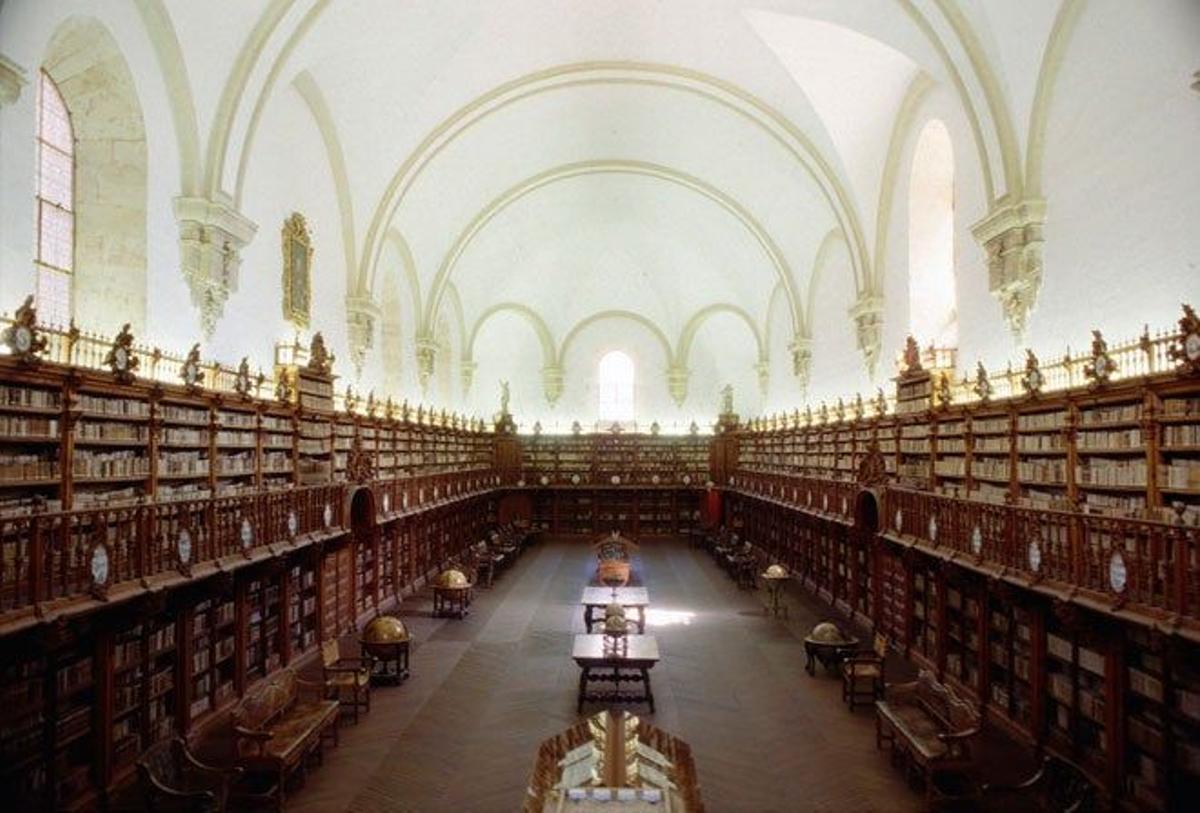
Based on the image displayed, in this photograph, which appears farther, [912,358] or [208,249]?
[912,358]

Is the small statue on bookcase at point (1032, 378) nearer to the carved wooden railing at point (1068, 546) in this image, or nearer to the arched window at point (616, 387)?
the carved wooden railing at point (1068, 546)

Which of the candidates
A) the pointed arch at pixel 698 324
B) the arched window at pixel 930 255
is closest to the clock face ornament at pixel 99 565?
the arched window at pixel 930 255

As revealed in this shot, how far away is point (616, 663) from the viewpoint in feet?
28.5

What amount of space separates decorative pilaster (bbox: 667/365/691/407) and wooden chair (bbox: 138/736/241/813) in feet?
74.0

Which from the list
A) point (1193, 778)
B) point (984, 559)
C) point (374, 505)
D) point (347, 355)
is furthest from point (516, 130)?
point (1193, 778)

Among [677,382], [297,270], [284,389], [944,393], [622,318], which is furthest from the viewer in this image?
[622,318]

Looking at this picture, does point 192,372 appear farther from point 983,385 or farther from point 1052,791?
point 983,385

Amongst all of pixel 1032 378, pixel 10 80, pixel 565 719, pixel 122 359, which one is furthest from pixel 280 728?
pixel 1032 378

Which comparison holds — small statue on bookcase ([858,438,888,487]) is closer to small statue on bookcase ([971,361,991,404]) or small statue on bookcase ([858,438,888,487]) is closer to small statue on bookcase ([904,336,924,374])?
small statue on bookcase ([904,336,924,374])

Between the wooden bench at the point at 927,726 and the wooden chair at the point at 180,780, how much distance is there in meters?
5.35

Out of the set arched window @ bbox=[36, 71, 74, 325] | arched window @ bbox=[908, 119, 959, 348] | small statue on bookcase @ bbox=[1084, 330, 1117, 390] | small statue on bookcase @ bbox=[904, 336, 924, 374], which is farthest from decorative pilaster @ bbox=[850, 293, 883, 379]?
arched window @ bbox=[36, 71, 74, 325]

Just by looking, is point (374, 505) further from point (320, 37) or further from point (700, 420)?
point (700, 420)

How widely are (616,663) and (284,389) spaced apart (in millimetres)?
6249

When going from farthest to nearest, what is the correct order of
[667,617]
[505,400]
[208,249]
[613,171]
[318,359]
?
[505,400] < [613,171] < [667,617] < [318,359] < [208,249]
